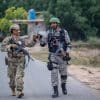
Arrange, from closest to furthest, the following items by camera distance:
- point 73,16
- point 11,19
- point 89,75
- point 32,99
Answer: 1. point 32,99
2. point 89,75
3. point 73,16
4. point 11,19

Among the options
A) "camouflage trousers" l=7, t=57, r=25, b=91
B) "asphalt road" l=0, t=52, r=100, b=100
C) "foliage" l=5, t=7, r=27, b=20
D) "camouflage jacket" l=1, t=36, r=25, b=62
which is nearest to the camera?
"camouflage trousers" l=7, t=57, r=25, b=91

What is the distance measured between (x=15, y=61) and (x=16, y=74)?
1.00ft

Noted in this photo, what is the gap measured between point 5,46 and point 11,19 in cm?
4759

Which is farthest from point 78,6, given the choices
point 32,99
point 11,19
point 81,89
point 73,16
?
point 32,99

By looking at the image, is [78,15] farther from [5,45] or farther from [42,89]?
[5,45]

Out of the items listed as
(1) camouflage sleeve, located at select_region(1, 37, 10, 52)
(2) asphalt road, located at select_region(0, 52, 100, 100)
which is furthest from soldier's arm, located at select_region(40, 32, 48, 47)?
(2) asphalt road, located at select_region(0, 52, 100, 100)

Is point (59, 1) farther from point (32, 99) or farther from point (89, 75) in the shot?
point (32, 99)

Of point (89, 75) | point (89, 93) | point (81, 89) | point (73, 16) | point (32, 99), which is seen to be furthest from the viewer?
point (73, 16)

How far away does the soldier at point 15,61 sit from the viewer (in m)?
13.9

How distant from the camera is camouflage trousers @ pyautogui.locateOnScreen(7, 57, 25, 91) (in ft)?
45.3

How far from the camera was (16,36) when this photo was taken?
14.1 m

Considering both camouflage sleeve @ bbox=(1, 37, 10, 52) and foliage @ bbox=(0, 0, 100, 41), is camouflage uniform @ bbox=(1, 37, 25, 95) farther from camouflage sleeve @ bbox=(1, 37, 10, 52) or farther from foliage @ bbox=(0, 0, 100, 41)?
foliage @ bbox=(0, 0, 100, 41)

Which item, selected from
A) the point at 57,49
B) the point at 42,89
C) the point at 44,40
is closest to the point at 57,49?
the point at 57,49

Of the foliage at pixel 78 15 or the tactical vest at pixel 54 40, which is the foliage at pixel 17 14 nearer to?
the foliage at pixel 78 15
